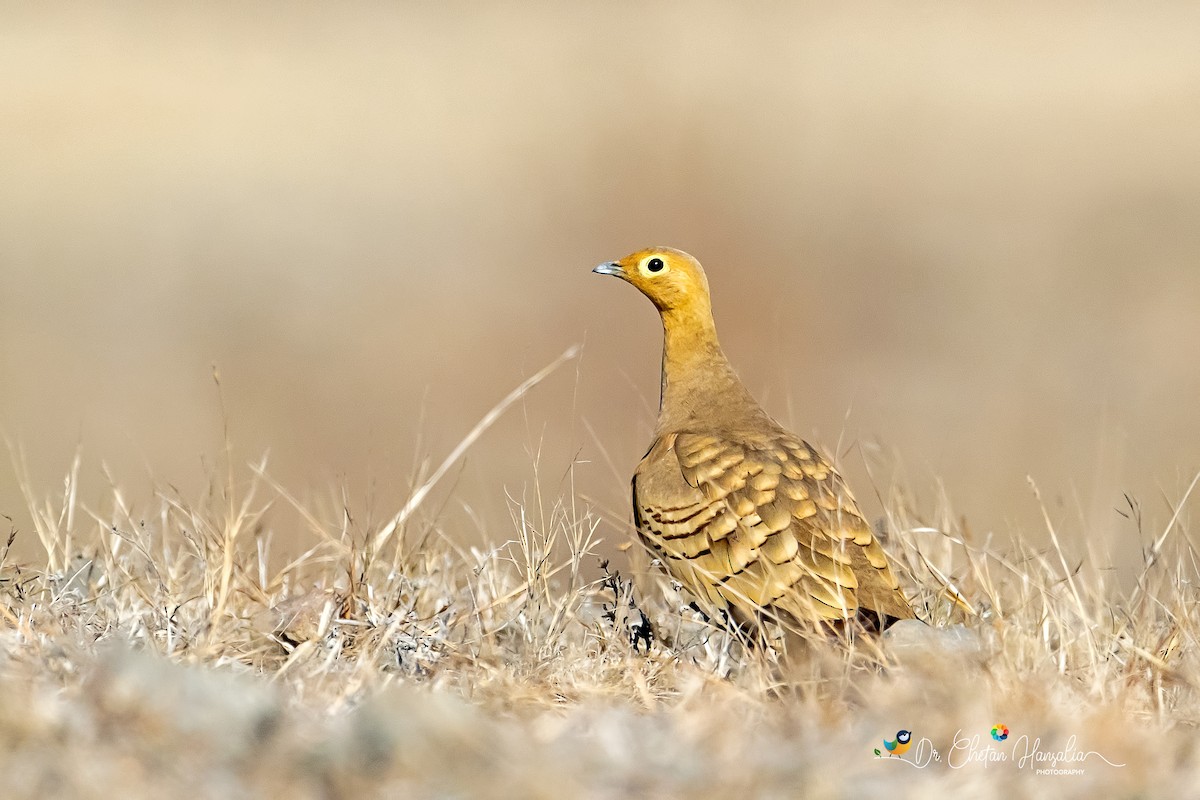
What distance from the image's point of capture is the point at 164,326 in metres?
13.9

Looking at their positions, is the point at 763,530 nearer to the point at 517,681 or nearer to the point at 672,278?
the point at 517,681

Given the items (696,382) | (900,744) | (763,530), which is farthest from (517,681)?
(696,382)

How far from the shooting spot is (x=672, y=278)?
4891 mm

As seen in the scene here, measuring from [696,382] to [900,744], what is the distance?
2.07 metres

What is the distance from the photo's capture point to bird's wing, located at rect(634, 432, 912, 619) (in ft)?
12.7

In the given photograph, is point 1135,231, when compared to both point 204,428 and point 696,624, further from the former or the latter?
point 696,624

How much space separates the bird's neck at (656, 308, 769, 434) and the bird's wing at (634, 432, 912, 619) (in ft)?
0.94

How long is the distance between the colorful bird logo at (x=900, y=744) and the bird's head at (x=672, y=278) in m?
2.26

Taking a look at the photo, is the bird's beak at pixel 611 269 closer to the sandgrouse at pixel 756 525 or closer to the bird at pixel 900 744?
the sandgrouse at pixel 756 525

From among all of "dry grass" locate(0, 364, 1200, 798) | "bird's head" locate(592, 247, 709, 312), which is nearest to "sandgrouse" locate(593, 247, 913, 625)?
"dry grass" locate(0, 364, 1200, 798)

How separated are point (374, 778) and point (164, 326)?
39.5 ft

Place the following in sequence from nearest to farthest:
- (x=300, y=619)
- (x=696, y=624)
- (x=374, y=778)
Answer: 1. (x=374, y=778)
2. (x=300, y=619)
3. (x=696, y=624)

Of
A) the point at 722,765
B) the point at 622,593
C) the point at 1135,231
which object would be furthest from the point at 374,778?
the point at 1135,231

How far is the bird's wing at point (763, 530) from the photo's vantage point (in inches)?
152
